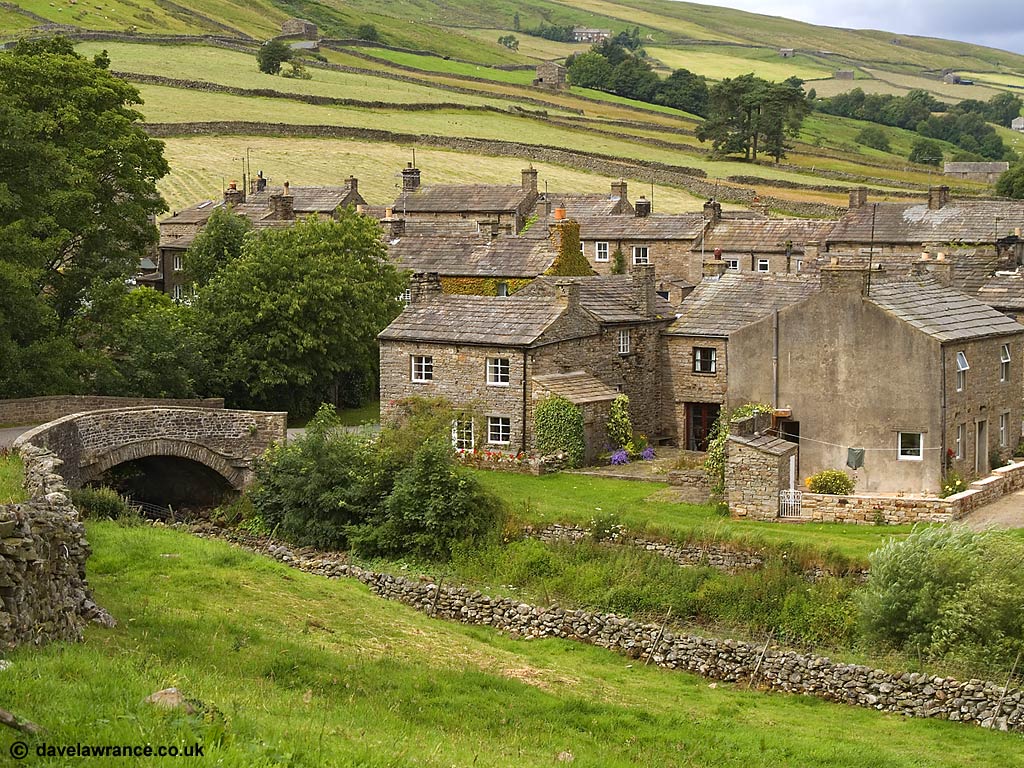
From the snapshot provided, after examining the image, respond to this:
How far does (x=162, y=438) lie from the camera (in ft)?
129

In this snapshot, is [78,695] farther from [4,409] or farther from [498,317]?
[498,317]

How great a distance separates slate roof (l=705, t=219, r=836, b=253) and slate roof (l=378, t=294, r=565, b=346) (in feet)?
91.6

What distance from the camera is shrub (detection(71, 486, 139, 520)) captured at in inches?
1323

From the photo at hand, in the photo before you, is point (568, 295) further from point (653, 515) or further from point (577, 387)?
point (653, 515)

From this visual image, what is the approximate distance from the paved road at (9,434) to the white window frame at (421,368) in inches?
469

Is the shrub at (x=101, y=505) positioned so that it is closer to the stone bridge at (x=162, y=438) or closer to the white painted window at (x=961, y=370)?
the stone bridge at (x=162, y=438)

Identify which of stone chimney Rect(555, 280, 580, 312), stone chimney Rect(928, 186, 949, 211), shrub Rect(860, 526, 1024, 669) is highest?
stone chimney Rect(928, 186, 949, 211)

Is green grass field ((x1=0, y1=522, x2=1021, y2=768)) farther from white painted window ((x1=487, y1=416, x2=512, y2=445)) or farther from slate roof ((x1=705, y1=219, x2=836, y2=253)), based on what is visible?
slate roof ((x1=705, y1=219, x2=836, y2=253))

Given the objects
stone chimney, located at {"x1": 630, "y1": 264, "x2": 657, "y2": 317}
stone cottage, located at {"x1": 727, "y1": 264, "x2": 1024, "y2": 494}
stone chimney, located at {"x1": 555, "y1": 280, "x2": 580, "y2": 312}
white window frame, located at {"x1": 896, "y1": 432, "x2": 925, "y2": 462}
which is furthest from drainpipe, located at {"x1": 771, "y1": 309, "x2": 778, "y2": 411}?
stone chimney, located at {"x1": 630, "y1": 264, "x2": 657, "y2": 317}

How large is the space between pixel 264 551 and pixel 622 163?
300 feet

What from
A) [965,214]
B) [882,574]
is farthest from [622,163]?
[882,574]

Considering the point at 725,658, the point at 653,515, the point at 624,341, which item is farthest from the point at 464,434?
the point at 725,658

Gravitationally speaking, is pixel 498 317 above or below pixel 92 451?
above

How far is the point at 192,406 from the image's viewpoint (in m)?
44.8
